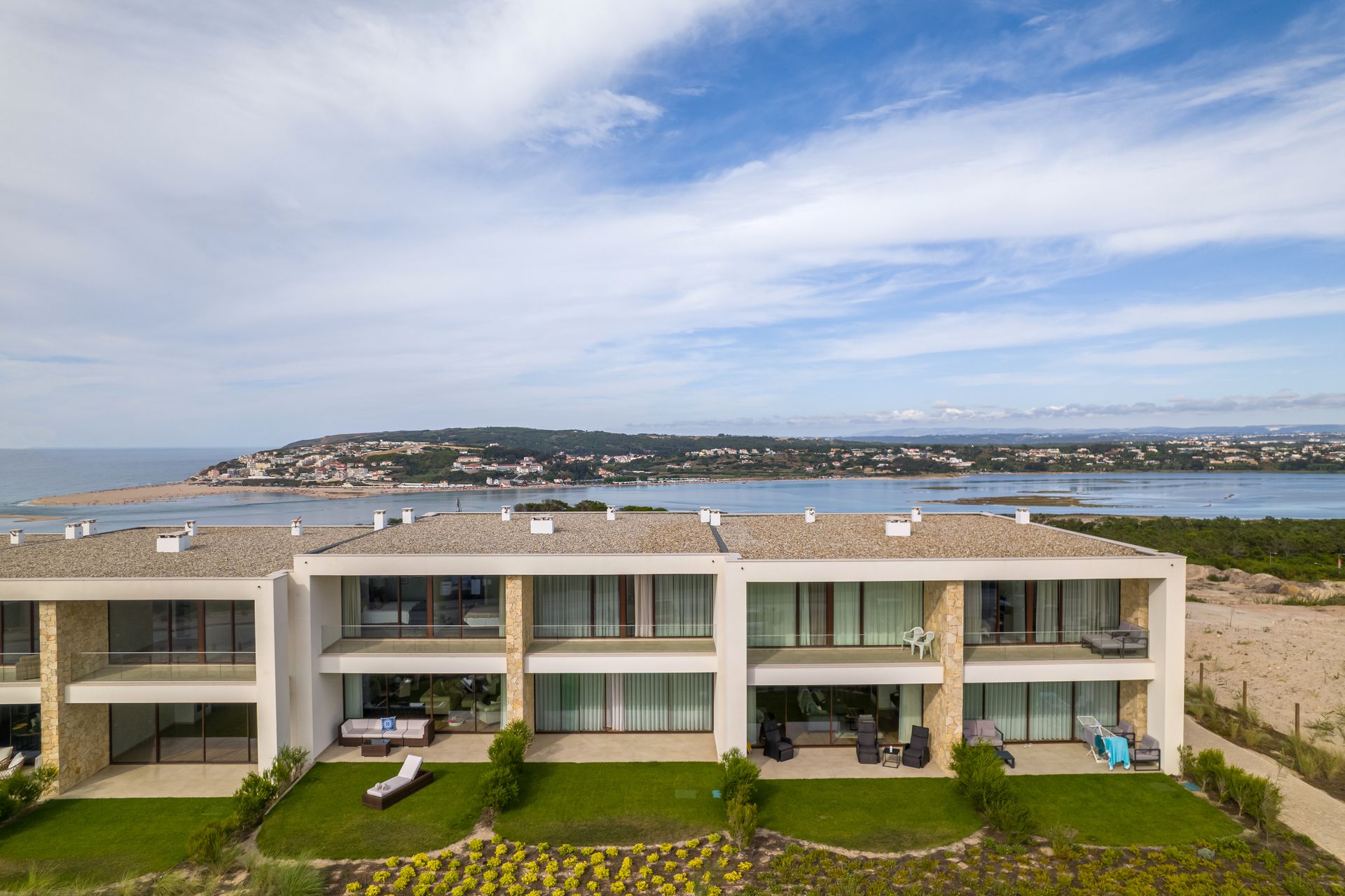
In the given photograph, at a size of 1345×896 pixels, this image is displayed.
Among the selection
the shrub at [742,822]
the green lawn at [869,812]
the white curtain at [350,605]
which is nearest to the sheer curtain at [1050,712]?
the green lawn at [869,812]

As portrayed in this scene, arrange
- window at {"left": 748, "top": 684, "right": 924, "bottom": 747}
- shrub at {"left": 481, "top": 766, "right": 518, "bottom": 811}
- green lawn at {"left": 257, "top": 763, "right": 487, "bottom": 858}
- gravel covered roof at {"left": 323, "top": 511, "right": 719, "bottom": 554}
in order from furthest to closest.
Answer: window at {"left": 748, "top": 684, "right": 924, "bottom": 747} → gravel covered roof at {"left": 323, "top": 511, "right": 719, "bottom": 554} → shrub at {"left": 481, "top": 766, "right": 518, "bottom": 811} → green lawn at {"left": 257, "top": 763, "right": 487, "bottom": 858}

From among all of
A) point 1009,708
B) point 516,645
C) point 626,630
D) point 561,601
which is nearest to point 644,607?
point 626,630

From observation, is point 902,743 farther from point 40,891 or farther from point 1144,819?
point 40,891

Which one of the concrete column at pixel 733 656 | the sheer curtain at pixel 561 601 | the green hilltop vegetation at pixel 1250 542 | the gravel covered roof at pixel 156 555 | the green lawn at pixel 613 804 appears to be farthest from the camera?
the green hilltop vegetation at pixel 1250 542

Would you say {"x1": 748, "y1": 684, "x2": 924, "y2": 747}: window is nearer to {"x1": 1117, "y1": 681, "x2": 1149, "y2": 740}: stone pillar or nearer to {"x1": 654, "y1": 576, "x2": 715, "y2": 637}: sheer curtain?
{"x1": 654, "y1": 576, "x2": 715, "y2": 637}: sheer curtain

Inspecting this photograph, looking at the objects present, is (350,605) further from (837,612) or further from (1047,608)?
(1047,608)

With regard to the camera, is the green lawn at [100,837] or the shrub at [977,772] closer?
the green lawn at [100,837]

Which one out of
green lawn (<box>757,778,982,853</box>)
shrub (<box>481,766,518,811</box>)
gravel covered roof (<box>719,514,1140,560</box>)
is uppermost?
gravel covered roof (<box>719,514,1140,560</box>)

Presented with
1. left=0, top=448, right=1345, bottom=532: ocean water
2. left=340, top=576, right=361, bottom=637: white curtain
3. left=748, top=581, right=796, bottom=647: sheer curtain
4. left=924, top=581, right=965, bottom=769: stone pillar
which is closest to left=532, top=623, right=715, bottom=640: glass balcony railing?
left=748, top=581, right=796, bottom=647: sheer curtain

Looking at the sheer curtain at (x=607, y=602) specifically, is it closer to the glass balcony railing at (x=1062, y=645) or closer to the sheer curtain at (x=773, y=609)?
the sheer curtain at (x=773, y=609)
